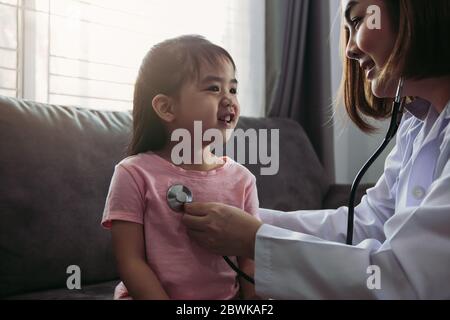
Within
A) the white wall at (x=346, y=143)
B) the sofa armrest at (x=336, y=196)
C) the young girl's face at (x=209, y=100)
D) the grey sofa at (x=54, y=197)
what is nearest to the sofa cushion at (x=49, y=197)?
the grey sofa at (x=54, y=197)

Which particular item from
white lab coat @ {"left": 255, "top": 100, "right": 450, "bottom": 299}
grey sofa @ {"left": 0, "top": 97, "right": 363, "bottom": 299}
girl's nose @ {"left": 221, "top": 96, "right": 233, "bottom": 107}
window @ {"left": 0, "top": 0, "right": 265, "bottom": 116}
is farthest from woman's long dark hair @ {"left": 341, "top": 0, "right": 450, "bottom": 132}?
window @ {"left": 0, "top": 0, "right": 265, "bottom": 116}

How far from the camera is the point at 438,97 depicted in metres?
1.01

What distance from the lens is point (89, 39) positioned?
167 cm

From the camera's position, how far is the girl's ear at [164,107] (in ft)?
3.06

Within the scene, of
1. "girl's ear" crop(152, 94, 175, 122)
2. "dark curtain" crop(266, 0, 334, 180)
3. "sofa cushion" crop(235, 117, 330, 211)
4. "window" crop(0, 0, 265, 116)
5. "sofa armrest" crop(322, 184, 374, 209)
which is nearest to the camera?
"girl's ear" crop(152, 94, 175, 122)

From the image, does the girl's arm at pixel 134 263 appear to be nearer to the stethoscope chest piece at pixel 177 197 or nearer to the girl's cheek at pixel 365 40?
the stethoscope chest piece at pixel 177 197

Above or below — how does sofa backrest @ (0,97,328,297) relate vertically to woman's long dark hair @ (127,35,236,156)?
below

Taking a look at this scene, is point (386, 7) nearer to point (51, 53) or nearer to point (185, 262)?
point (185, 262)

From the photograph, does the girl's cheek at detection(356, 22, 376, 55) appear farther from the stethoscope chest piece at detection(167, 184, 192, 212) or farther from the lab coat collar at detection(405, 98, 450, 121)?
the stethoscope chest piece at detection(167, 184, 192, 212)

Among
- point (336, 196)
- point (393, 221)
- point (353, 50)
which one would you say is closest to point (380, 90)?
point (353, 50)

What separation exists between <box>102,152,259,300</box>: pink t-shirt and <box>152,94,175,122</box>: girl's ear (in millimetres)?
91

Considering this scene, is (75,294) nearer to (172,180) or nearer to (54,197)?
(54,197)

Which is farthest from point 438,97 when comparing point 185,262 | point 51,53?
point 51,53

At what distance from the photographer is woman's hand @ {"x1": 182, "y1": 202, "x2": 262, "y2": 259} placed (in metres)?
0.83
